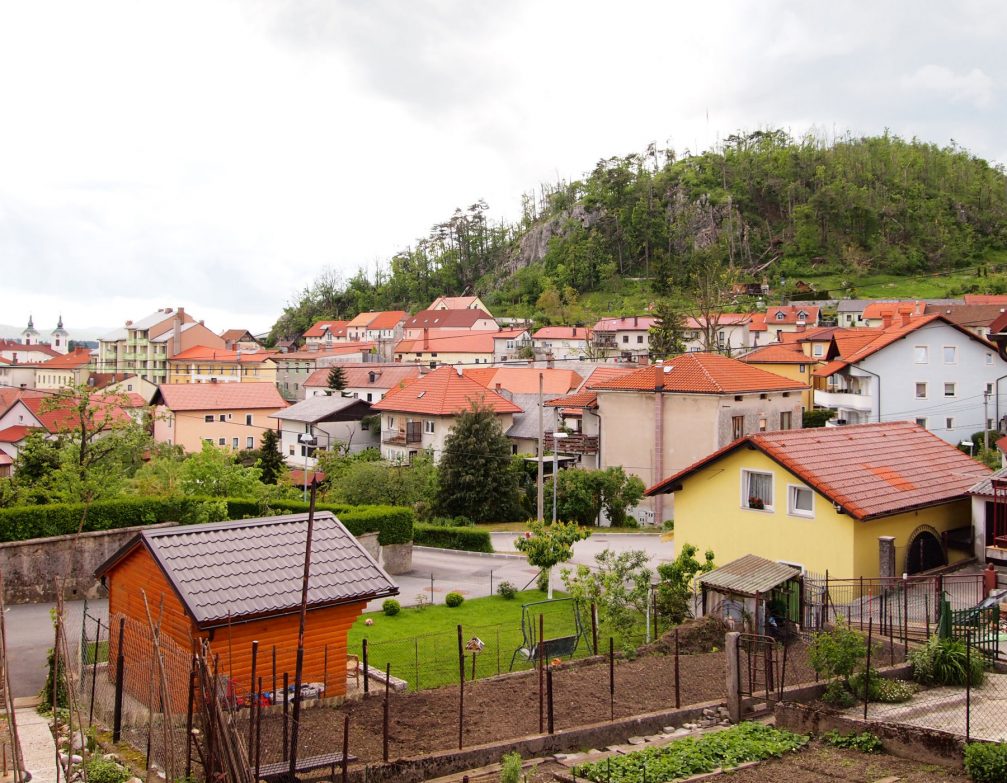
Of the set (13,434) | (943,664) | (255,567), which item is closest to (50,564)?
(255,567)

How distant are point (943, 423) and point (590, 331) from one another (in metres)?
51.7

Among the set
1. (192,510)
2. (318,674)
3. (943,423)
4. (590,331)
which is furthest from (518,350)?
(318,674)

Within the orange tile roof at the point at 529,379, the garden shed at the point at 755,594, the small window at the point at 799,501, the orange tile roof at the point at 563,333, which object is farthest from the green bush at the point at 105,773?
the orange tile roof at the point at 563,333

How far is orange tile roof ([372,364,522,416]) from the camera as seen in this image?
5056 cm

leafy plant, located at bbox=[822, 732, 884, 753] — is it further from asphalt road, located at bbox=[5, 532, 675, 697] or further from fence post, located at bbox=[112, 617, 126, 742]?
asphalt road, located at bbox=[5, 532, 675, 697]

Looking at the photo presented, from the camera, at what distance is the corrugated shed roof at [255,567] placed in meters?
11.5

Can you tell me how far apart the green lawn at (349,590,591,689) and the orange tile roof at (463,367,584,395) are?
39410mm

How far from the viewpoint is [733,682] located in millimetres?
11977

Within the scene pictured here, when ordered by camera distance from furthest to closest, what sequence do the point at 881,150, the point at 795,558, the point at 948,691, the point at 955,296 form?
the point at 881,150 → the point at 955,296 → the point at 795,558 → the point at 948,691

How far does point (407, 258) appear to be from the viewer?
471 feet

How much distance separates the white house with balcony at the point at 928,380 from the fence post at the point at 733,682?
34.2 meters

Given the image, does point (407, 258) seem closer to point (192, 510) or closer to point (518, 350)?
point (518, 350)

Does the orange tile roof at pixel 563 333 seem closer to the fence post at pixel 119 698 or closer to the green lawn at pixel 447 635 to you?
the green lawn at pixel 447 635

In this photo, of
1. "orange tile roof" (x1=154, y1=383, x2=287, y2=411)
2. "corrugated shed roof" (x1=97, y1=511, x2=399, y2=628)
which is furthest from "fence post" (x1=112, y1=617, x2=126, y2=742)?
"orange tile roof" (x1=154, y1=383, x2=287, y2=411)
